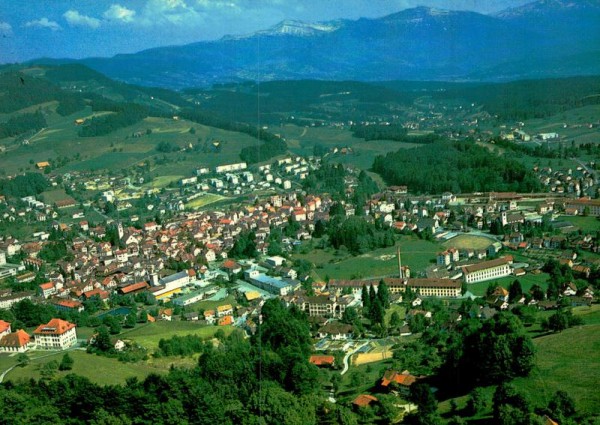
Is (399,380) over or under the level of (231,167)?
under

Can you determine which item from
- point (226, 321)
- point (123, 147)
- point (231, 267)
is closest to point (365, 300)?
point (226, 321)

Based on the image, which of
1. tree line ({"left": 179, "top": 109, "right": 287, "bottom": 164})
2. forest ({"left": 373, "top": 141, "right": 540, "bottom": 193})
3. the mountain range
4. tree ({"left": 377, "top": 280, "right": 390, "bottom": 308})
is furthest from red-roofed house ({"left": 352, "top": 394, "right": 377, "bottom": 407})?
the mountain range

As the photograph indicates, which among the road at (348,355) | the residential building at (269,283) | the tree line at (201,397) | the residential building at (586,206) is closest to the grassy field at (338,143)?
the residential building at (586,206)

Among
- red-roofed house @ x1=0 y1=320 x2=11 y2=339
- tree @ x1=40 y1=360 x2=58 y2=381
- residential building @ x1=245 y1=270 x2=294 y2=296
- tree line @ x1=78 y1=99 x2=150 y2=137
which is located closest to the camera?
tree @ x1=40 y1=360 x2=58 y2=381

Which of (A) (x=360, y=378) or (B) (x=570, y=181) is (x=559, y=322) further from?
(B) (x=570, y=181)

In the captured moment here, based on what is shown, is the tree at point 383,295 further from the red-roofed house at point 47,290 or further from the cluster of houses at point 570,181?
the cluster of houses at point 570,181

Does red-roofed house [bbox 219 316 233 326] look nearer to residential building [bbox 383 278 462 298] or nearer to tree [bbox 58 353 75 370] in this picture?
tree [bbox 58 353 75 370]
